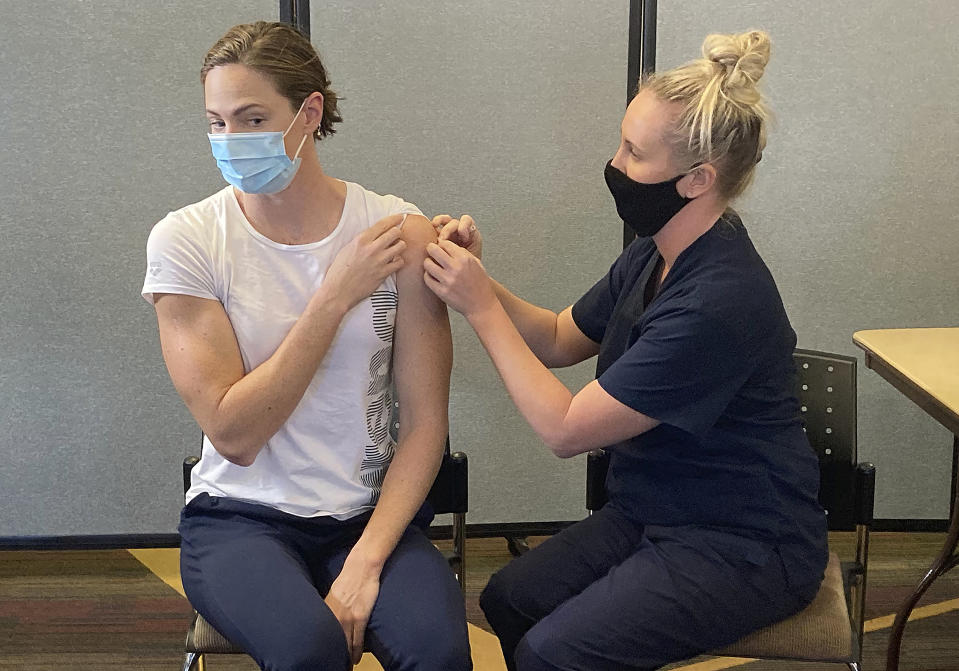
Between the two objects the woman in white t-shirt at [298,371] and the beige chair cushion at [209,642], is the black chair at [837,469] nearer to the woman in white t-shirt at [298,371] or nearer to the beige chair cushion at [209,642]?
the woman in white t-shirt at [298,371]

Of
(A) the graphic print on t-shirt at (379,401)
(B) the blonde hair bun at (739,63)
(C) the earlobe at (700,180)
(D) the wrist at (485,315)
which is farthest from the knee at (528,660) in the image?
(B) the blonde hair bun at (739,63)

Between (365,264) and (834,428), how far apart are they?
0.92 metres

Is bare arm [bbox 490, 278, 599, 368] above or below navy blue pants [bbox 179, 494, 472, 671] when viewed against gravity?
above

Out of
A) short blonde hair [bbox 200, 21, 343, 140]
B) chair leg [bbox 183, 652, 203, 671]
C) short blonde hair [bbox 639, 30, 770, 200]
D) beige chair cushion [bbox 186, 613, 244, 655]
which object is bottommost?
chair leg [bbox 183, 652, 203, 671]

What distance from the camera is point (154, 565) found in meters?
2.88

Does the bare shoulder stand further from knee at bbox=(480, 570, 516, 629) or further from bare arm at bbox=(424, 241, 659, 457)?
knee at bbox=(480, 570, 516, 629)

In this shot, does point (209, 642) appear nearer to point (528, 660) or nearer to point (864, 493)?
point (528, 660)

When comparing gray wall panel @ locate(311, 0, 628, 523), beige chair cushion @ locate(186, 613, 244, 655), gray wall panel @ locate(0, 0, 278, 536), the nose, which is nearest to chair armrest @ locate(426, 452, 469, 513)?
beige chair cushion @ locate(186, 613, 244, 655)

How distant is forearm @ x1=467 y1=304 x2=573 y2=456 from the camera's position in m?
1.62

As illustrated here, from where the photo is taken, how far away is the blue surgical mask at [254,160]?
1610 millimetres

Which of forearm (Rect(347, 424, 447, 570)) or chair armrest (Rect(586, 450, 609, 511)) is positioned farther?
chair armrest (Rect(586, 450, 609, 511))

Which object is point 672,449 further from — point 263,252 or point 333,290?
point 263,252

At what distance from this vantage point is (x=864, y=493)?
1862 mm

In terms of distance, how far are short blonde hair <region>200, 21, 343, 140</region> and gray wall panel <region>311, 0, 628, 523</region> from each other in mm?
976
